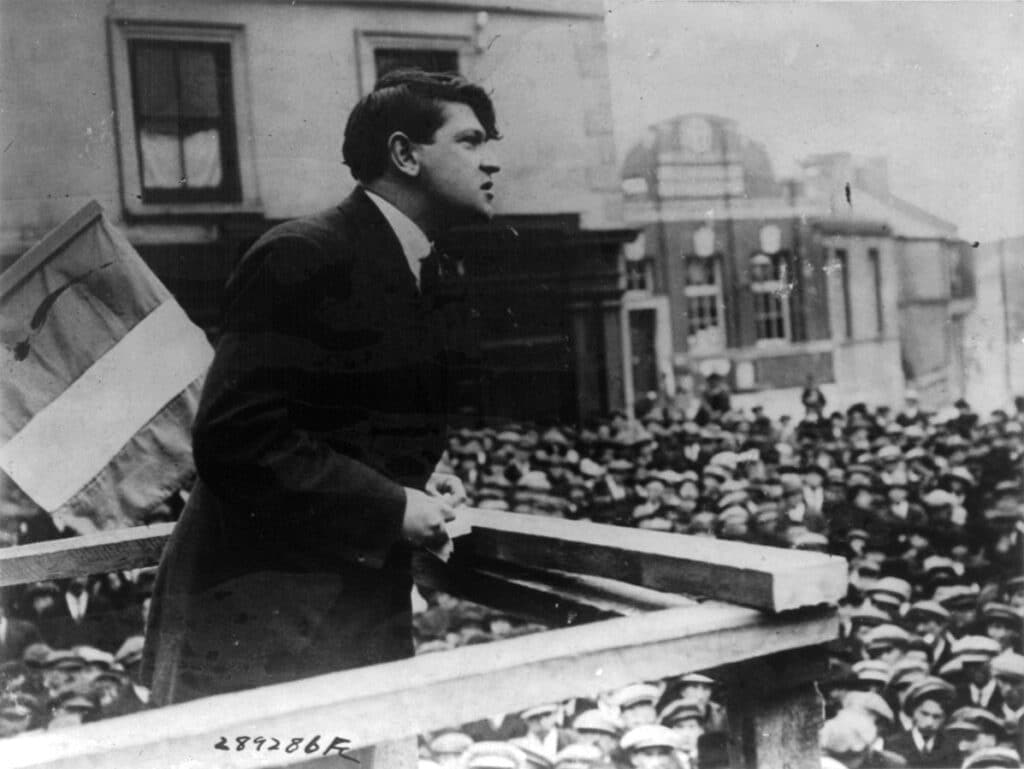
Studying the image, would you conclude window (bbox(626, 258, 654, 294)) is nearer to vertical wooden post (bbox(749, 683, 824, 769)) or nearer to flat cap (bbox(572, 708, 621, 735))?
flat cap (bbox(572, 708, 621, 735))

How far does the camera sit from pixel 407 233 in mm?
1670

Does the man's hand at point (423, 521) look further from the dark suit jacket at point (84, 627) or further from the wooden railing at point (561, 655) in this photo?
the dark suit jacket at point (84, 627)

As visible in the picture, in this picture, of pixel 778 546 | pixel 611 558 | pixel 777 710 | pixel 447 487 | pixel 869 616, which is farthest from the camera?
pixel 869 616

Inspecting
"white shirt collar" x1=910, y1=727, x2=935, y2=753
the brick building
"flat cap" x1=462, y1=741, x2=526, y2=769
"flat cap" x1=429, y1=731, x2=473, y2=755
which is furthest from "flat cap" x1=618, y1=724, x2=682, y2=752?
the brick building

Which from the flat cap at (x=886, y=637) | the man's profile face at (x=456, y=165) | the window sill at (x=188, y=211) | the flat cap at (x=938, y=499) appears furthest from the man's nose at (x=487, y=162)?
the flat cap at (x=938, y=499)

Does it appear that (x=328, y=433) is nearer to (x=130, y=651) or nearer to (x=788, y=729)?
(x=788, y=729)

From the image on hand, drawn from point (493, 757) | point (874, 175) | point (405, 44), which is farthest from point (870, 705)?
point (405, 44)

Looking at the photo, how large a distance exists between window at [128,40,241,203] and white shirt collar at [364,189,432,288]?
0.48 m

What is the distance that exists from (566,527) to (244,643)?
0.57 metres

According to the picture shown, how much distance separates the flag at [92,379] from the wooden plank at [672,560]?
0.86 m

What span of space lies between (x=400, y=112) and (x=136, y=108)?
62cm

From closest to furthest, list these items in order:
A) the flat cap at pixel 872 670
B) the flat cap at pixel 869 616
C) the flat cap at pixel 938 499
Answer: the flat cap at pixel 872 670 < the flat cap at pixel 869 616 < the flat cap at pixel 938 499

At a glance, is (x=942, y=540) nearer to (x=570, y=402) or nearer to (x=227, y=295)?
(x=570, y=402)

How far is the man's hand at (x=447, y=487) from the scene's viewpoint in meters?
1.82
